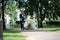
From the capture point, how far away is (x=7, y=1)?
91.4 feet

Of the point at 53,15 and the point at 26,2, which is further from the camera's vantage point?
the point at 53,15

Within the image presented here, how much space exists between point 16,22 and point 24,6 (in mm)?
7746

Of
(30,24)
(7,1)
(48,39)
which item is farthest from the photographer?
(7,1)

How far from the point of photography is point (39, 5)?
29.7 metres

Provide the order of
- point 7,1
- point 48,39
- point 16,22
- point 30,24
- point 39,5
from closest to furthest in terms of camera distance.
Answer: point 48,39 → point 30,24 → point 7,1 → point 39,5 → point 16,22

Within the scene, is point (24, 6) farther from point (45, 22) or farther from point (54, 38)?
point (54, 38)

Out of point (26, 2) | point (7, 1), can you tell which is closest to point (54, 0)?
point (26, 2)

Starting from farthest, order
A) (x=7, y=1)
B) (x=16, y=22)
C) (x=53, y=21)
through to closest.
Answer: (x=16, y=22), (x=53, y=21), (x=7, y=1)

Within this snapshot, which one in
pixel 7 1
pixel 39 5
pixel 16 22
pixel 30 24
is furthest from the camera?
pixel 16 22

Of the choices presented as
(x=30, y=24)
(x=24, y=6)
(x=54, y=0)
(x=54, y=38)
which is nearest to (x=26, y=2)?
(x=24, y=6)

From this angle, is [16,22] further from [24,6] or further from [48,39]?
[48,39]

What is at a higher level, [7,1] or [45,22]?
[7,1]

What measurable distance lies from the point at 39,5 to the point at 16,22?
307 inches

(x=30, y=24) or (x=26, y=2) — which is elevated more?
(x=26, y=2)
